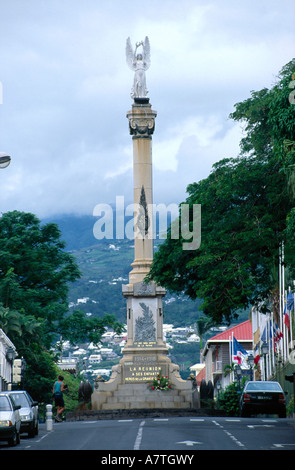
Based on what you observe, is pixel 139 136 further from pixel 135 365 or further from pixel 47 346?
pixel 47 346

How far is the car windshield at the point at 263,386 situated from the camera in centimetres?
3303

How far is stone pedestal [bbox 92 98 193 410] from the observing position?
4375 centimetres

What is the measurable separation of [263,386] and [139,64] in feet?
75.7

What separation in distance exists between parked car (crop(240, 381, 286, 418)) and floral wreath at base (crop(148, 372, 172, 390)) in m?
10.5

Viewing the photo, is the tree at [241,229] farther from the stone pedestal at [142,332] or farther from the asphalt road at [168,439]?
the stone pedestal at [142,332]

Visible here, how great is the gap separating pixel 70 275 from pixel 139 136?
1404 centimetres

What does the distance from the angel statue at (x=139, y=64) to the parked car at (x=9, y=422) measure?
90.7 ft

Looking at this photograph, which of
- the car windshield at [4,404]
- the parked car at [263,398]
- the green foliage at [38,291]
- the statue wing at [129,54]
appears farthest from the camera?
the green foliage at [38,291]

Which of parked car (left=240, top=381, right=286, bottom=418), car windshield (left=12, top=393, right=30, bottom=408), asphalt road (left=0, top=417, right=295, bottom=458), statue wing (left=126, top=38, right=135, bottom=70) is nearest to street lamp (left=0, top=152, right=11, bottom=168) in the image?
asphalt road (left=0, top=417, right=295, bottom=458)

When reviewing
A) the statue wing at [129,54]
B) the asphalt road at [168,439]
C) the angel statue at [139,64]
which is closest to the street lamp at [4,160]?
the asphalt road at [168,439]

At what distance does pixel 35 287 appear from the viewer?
192ft

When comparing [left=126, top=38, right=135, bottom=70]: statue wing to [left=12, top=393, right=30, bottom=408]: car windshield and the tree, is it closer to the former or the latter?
the tree
